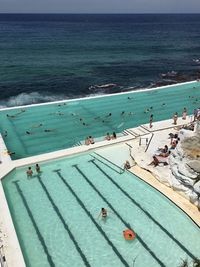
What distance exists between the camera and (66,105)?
2981 cm

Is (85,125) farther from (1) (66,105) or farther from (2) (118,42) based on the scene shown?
(2) (118,42)

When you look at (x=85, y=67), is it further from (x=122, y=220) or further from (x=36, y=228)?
(x=36, y=228)

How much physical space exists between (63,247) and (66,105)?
18.5 meters

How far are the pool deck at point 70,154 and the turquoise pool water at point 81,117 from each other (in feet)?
5.00

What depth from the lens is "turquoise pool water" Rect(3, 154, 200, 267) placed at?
492 inches

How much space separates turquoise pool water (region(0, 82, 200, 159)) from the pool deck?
5.00ft

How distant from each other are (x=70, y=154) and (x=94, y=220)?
6.51m

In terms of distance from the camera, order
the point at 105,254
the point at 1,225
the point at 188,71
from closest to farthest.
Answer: the point at 105,254 < the point at 1,225 < the point at 188,71

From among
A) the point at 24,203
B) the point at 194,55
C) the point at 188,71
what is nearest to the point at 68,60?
the point at 188,71

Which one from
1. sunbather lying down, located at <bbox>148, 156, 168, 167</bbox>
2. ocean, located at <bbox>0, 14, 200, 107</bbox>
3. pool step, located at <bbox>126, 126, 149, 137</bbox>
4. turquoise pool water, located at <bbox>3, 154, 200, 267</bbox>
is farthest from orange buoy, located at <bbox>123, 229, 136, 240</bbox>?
ocean, located at <bbox>0, 14, 200, 107</bbox>

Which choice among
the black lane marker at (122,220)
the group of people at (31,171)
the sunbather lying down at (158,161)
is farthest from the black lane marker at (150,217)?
the group of people at (31,171)

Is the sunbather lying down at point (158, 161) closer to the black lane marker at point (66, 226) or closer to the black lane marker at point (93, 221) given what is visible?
the black lane marker at point (93, 221)

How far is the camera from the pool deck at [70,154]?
1266 cm

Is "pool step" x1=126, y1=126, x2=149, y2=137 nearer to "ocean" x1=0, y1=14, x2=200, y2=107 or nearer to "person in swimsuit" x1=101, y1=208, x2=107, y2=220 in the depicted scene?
"person in swimsuit" x1=101, y1=208, x2=107, y2=220
